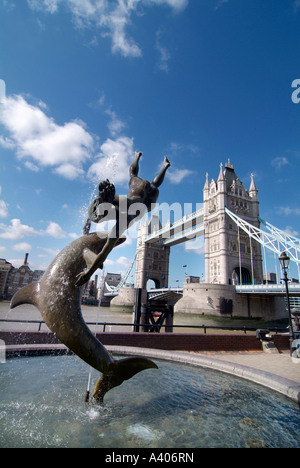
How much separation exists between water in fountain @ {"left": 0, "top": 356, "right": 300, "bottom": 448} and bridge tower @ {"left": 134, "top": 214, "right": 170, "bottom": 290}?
68.5m

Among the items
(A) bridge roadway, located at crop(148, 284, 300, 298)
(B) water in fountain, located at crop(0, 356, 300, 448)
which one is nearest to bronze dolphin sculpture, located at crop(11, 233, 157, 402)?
(B) water in fountain, located at crop(0, 356, 300, 448)

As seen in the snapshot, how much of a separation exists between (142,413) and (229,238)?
44.6 metres

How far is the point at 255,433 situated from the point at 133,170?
3.27m

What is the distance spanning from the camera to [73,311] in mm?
2889

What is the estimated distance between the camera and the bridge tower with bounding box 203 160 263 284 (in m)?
43.3

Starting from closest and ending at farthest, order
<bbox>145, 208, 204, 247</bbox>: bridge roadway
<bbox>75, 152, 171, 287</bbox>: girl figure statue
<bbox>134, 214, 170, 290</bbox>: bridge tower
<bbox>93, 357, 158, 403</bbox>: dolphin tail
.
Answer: <bbox>75, 152, 171, 287</bbox>: girl figure statue < <bbox>93, 357, 158, 403</bbox>: dolphin tail < <bbox>145, 208, 204, 247</bbox>: bridge roadway < <bbox>134, 214, 170, 290</bbox>: bridge tower

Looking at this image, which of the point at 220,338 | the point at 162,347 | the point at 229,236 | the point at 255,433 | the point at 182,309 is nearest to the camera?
the point at 255,433

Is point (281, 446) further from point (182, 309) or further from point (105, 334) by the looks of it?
point (182, 309)

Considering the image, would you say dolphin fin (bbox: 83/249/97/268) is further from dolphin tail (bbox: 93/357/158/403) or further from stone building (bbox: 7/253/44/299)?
stone building (bbox: 7/253/44/299)

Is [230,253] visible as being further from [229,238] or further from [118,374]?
[118,374]

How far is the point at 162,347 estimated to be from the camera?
7.44 m

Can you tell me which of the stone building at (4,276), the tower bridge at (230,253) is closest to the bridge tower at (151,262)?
the tower bridge at (230,253)

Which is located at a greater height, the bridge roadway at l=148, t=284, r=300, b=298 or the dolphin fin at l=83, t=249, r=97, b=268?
the bridge roadway at l=148, t=284, r=300, b=298

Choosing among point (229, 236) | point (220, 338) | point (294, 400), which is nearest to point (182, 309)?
point (229, 236)
